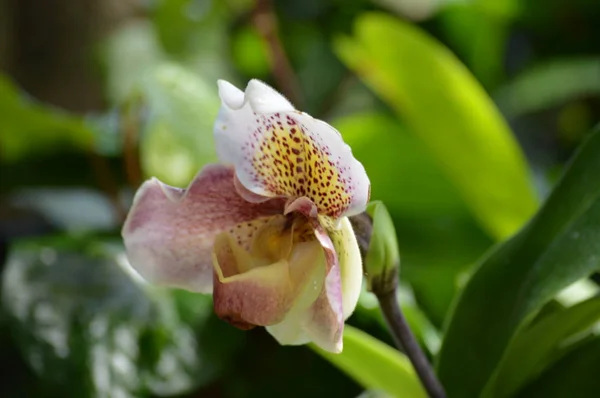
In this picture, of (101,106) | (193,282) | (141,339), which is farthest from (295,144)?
(101,106)

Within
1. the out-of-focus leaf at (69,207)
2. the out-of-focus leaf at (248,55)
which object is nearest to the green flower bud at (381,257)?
the out-of-focus leaf at (69,207)

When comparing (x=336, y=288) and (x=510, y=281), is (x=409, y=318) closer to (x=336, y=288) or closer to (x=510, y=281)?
(x=510, y=281)

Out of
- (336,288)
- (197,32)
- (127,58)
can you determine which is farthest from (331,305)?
(127,58)

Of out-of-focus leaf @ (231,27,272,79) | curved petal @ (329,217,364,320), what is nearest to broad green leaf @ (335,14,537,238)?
curved petal @ (329,217,364,320)

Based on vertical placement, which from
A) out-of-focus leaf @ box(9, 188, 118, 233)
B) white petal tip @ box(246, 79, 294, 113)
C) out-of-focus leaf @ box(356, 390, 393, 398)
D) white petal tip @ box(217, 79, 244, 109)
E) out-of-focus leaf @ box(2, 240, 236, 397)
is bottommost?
Result: out-of-focus leaf @ box(9, 188, 118, 233)

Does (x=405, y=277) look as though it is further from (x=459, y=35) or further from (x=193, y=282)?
(x=459, y=35)

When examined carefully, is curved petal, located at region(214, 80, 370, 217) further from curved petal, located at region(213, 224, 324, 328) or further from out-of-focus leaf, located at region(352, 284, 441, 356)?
out-of-focus leaf, located at region(352, 284, 441, 356)
